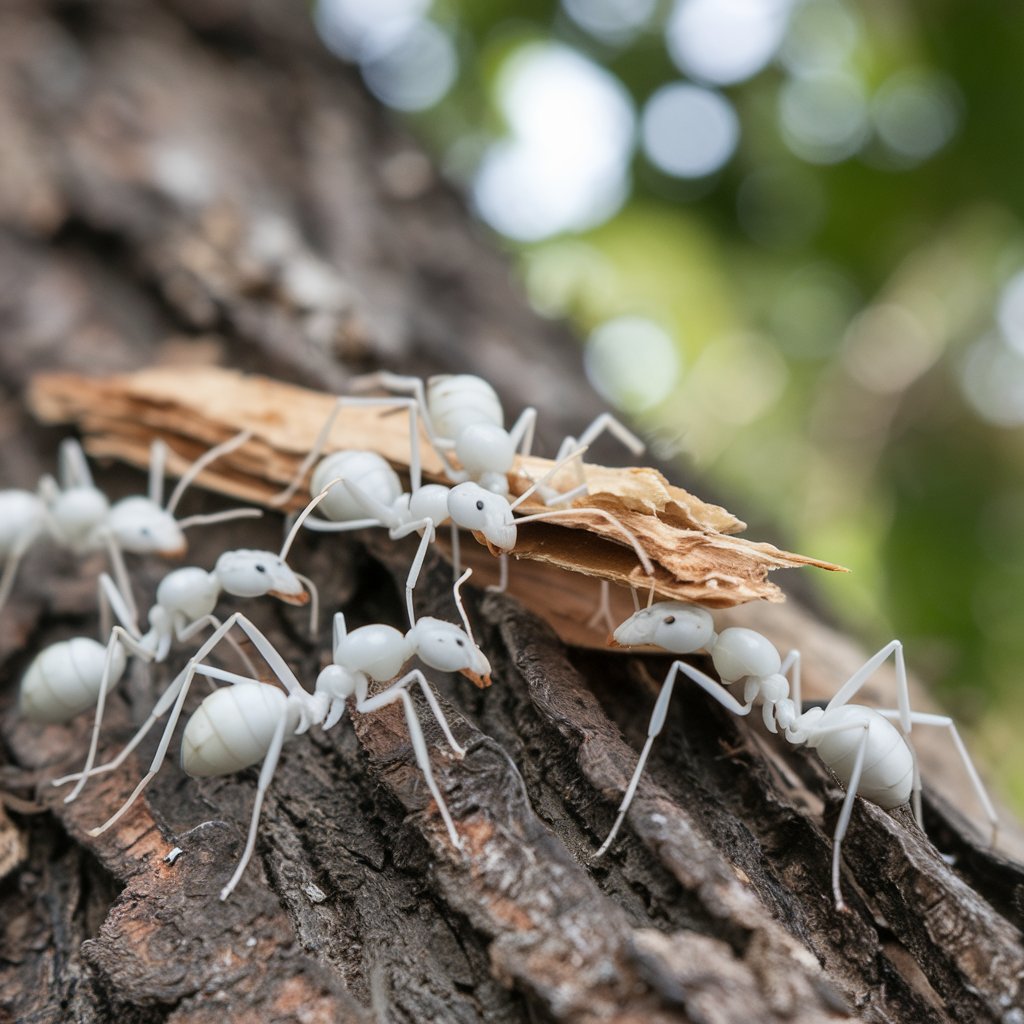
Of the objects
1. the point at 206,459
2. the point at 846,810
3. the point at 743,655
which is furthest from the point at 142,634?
the point at 846,810

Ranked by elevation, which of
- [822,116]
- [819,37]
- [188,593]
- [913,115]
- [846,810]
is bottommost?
[188,593]

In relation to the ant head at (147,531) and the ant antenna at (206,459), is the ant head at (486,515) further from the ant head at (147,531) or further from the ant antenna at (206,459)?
the ant head at (147,531)

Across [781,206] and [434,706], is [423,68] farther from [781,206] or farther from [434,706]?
[434,706]

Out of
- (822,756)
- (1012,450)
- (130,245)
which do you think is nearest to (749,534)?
(822,756)

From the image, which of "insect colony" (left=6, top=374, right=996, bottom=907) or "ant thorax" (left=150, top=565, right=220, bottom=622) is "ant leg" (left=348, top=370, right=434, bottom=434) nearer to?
"insect colony" (left=6, top=374, right=996, bottom=907)

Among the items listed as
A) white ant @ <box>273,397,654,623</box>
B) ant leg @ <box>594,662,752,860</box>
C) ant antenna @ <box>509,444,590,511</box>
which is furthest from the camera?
ant antenna @ <box>509,444,590,511</box>

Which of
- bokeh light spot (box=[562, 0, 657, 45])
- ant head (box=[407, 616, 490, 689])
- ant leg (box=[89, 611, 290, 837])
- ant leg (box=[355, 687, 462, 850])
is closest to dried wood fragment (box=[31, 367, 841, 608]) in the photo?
ant head (box=[407, 616, 490, 689])
